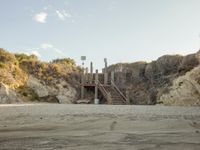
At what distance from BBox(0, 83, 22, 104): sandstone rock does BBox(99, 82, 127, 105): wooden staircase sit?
7111 mm

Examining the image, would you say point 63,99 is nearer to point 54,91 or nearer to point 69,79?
point 54,91

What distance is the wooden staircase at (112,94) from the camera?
27062mm

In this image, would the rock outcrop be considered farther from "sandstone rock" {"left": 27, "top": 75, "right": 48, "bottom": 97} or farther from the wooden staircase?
the wooden staircase

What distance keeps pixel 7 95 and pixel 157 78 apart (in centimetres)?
1328

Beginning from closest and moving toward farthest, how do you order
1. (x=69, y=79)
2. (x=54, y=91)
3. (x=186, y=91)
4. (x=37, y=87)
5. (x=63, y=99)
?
(x=186, y=91) < (x=63, y=99) < (x=37, y=87) < (x=54, y=91) < (x=69, y=79)

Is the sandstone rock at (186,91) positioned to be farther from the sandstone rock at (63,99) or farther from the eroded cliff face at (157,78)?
the sandstone rock at (63,99)

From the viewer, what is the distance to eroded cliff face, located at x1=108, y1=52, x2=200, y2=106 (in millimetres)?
23241

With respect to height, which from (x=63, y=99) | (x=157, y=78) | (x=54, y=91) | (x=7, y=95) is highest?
(x=157, y=78)

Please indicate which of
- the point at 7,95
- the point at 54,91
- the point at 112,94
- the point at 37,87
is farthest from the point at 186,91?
the point at 37,87

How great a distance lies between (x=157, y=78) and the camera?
98.1 feet

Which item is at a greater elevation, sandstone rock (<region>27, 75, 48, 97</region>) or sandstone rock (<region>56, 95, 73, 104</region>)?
sandstone rock (<region>27, 75, 48, 97</region>)

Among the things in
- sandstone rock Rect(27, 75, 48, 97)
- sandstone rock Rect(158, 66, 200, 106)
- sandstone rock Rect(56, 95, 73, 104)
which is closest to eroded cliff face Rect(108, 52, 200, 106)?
sandstone rock Rect(158, 66, 200, 106)

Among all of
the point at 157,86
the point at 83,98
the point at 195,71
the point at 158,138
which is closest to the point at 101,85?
the point at 83,98

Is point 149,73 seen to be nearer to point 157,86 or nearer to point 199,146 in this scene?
point 157,86
